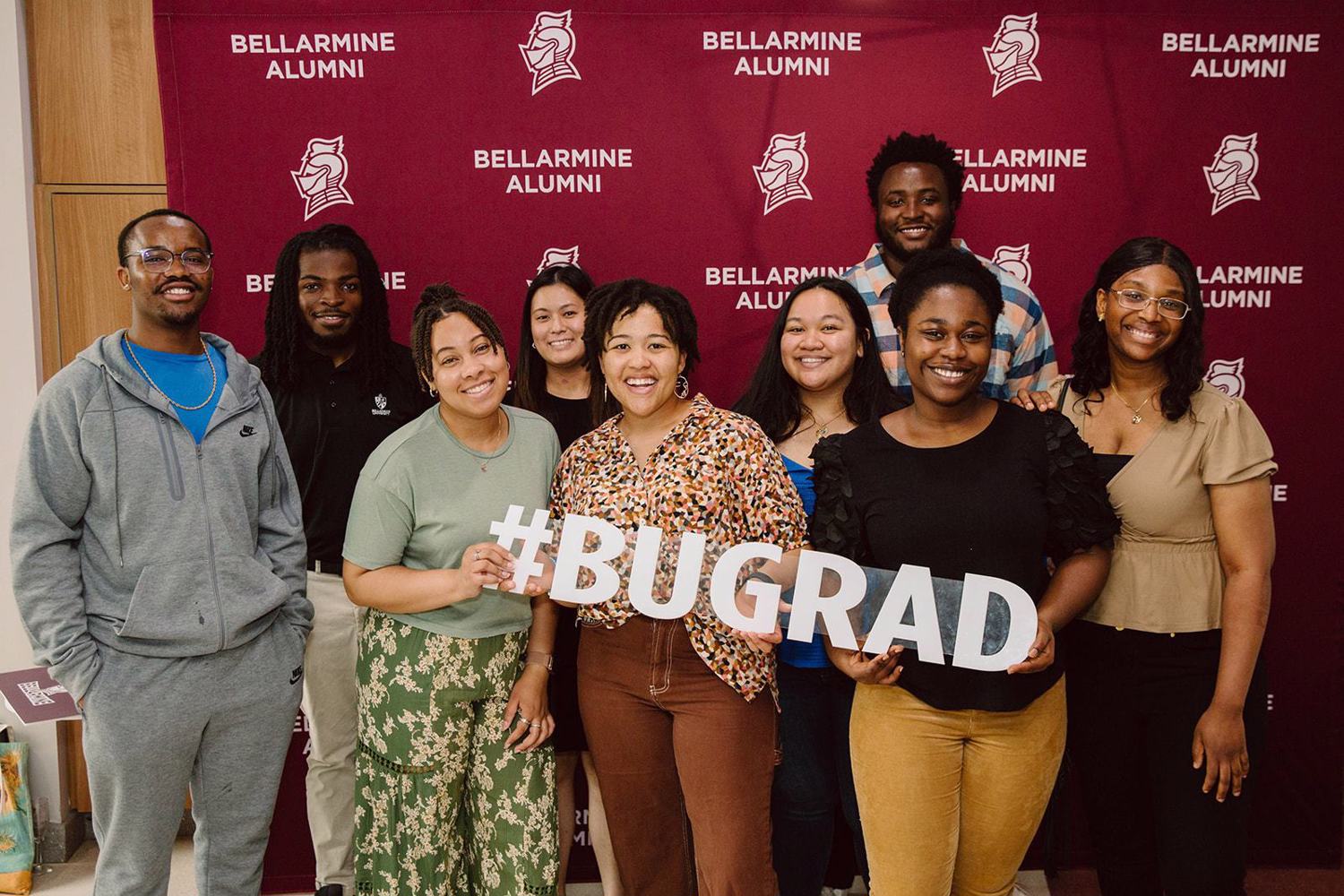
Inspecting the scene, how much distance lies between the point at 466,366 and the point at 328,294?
80 centimetres

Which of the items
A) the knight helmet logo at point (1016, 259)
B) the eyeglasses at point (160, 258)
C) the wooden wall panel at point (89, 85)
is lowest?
the eyeglasses at point (160, 258)

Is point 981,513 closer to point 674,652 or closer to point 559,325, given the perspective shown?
point 674,652

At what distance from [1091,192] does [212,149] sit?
2.94 meters

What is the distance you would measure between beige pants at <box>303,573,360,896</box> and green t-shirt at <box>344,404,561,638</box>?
610mm

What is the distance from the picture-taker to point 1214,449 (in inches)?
71.8

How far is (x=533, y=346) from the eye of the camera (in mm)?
2650

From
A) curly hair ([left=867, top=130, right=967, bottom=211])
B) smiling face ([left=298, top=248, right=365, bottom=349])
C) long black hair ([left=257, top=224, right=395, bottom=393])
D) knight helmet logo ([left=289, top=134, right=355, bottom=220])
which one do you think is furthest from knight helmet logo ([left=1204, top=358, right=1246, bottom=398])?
knight helmet logo ([left=289, top=134, right=355, bottom=220])

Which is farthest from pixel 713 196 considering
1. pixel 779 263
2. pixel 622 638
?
pixel 622 638

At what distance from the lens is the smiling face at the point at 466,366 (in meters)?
1.96

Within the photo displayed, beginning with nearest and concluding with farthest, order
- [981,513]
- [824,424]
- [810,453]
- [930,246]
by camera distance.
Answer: [981,513], [810,453], [824,424], [930,246]

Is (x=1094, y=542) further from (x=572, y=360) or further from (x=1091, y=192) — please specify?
(x=1091, y=192)

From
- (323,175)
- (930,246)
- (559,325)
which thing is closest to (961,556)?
(930,246)

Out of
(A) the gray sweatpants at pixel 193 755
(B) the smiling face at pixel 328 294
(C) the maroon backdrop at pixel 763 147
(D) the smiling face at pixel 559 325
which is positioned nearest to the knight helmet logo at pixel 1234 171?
(C) the maroon backdrop at pixel 763 147

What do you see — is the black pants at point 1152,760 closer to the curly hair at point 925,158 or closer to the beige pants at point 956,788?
the beige pants at point 956,788
